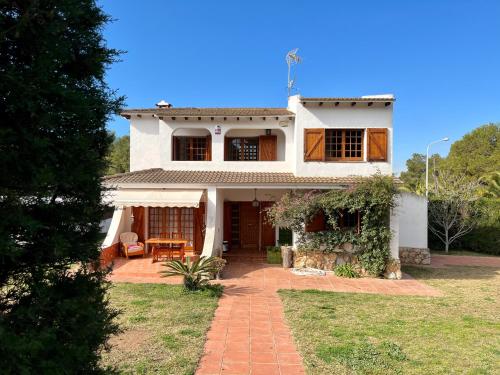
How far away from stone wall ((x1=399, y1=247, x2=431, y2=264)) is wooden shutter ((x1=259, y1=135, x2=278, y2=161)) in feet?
47.0

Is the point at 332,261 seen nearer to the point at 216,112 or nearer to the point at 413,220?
the point at 413,220

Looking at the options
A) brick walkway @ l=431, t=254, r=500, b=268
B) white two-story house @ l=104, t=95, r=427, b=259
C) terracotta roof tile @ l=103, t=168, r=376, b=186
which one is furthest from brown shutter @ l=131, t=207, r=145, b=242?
brick walkway @ l=431, t=254, r=500, b=268

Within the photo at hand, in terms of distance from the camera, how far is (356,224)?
2369cm

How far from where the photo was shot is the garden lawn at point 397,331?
31.6 ft

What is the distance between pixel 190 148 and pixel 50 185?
80.9ft

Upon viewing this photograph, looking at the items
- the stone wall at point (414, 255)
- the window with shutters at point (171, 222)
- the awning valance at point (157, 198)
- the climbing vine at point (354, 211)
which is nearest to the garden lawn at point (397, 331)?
the climbing vine at point (354, 211)

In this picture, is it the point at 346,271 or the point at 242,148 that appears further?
the point at 242,148

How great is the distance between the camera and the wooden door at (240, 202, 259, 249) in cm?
2952

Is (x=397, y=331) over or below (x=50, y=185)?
below

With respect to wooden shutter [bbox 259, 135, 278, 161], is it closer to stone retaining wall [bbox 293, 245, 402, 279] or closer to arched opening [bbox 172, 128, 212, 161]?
arched opening [bbox 172, 128, 212, 161]

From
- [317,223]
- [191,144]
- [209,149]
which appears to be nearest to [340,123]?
[317,223]

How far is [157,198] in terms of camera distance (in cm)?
2200

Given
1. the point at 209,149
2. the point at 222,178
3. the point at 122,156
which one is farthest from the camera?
the point at 122,156

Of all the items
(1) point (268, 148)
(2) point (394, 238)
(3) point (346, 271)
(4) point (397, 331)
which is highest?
(1) point (268, 148)
